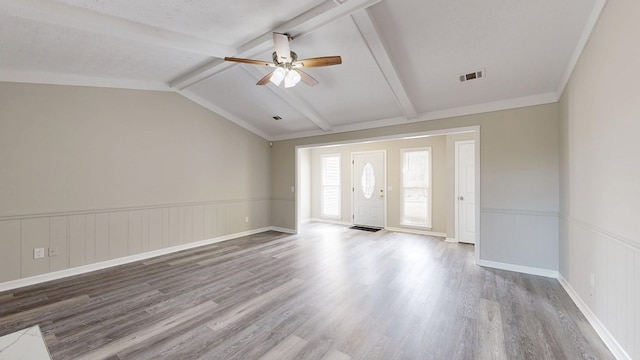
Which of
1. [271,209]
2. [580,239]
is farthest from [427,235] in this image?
[271,209]

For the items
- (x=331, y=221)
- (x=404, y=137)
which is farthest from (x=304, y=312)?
(x=331, y=221)

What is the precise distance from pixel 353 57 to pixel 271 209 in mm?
4625

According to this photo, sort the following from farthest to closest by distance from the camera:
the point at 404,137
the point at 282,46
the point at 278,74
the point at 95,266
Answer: the point at 404,137 → the point at 95,266 → the point at 278,74 → the point at 282,46

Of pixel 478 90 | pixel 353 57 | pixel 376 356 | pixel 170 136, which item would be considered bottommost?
pixel 376 356

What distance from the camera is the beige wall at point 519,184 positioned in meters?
3.56

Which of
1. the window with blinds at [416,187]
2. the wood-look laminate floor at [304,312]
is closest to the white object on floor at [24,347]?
the wood-look laminate floor at [304,312]

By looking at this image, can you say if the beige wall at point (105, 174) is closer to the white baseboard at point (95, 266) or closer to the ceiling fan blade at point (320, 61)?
the white baseboard at point (95, 266)

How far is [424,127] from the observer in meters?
4.57

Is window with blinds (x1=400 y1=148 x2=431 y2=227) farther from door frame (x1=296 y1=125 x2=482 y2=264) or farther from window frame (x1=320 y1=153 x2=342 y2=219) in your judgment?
window frame (x1=320 y1=153 x2=342 y2=219)

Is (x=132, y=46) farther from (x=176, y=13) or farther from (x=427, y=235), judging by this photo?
(x=427, y=235)

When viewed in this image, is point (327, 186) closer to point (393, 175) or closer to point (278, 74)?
point (393, 175)

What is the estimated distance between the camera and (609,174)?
205 centimetres

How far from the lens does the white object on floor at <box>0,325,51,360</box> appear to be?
41.9 inches

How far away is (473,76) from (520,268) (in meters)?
2.83
